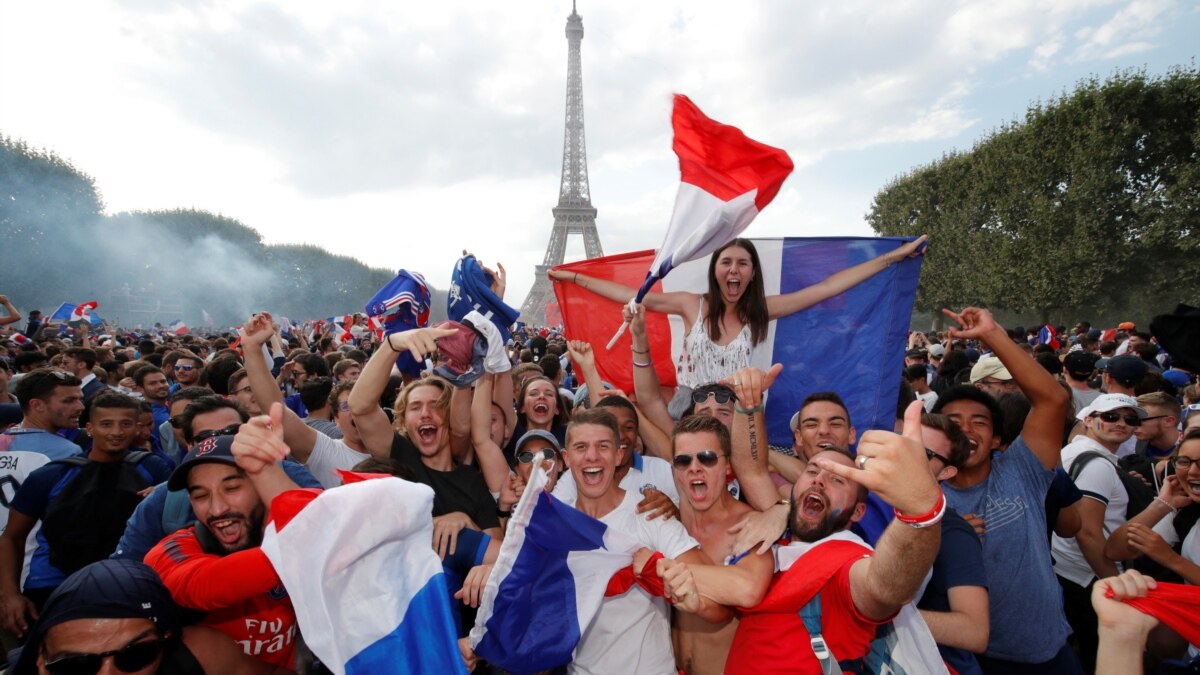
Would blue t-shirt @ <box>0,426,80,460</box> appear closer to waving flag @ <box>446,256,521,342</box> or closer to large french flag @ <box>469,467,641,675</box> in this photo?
waving flag @ <box>446,256,521,342</box>

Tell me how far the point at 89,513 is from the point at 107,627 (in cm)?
220

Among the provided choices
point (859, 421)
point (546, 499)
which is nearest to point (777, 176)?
point (859, 421)

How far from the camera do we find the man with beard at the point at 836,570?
1788 mm

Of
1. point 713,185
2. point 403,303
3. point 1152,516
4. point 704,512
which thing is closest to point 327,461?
point 403,303

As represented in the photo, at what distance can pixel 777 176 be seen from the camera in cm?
409

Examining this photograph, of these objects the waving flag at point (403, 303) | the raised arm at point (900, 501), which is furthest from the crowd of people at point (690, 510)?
the waving flag at point (403, 303)

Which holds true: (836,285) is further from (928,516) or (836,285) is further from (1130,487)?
(928,516)

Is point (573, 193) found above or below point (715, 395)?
above

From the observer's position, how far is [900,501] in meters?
1.78

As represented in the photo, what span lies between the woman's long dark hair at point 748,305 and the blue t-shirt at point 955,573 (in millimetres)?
2003

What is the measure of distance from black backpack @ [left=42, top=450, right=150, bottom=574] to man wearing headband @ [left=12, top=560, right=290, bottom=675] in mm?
1947

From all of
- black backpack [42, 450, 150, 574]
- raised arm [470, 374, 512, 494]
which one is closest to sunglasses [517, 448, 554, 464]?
raised arm [470, 374, 512, 494]

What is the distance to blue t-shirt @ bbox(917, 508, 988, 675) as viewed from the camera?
8.02 feet

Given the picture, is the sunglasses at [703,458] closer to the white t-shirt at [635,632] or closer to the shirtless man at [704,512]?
the shirtless man at [704,512]
